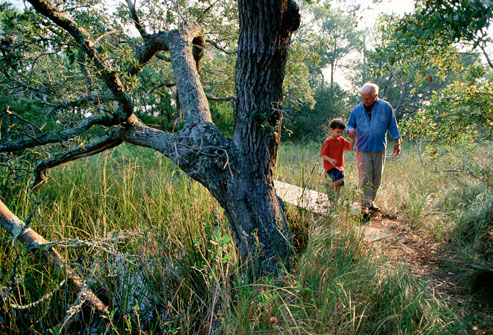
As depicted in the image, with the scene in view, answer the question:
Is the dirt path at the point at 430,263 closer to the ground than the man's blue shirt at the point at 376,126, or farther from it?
closer to the ground

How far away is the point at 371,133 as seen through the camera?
3994 mm

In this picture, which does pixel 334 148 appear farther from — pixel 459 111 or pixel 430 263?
pixel 430 263

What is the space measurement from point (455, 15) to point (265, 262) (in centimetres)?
233

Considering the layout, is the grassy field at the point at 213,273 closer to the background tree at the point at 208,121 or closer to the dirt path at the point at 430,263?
the dirt path at the point at 430,263

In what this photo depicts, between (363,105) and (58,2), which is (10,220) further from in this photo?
(363,105)

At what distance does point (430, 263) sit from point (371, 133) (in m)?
1.85

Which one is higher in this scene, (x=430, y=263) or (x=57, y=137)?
(x=57, y=137)

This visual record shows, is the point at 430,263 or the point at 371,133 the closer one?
the point at 430,263

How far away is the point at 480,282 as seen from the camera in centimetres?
246

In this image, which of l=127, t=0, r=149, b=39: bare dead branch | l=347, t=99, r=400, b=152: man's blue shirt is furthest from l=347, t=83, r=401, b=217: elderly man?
l=127, t=0, r=149, b=39: bare dead branch

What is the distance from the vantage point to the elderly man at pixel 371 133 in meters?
3.91

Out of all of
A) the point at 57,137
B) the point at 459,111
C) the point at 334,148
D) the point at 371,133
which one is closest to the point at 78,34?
the point at 57,137

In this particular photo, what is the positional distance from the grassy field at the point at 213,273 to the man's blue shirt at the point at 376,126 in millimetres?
908

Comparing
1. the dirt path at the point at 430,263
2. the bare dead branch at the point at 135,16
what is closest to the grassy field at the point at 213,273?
the dirt path at the point at 430,263
